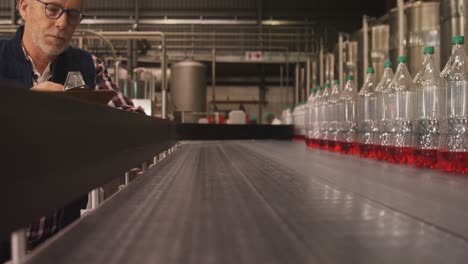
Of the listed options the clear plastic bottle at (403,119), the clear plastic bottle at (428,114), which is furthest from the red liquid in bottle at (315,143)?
the clear plastic bottle at (428,114)

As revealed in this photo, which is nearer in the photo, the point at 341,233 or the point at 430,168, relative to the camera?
the point at 341,233

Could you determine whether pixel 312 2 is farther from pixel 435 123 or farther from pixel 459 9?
pixel 435 123

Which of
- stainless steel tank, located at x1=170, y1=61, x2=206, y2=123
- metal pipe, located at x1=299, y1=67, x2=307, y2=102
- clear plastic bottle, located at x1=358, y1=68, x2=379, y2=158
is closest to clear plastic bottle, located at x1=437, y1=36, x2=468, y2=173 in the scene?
clear plastic bottle, located at x1=358, y1=68, x2=379, y2=158

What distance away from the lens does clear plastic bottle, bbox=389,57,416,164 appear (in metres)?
1.22

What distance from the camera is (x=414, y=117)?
120cm

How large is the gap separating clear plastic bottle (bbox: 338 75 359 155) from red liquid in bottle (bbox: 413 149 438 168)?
17.7 inches

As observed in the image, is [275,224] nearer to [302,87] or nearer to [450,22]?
[450,22]

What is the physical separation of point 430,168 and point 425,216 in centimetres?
61

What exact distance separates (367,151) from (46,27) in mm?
951

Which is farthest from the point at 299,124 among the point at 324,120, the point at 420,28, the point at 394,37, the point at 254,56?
the point at 254,56

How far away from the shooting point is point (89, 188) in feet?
1.86

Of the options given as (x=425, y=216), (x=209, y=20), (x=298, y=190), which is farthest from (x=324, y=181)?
(x=209, y=20)

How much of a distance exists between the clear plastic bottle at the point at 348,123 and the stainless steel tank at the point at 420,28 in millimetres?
1188

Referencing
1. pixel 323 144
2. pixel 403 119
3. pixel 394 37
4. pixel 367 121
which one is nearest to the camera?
pixel 403 119
